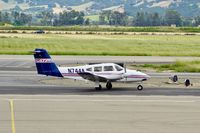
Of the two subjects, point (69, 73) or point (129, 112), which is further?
point (69, 73)

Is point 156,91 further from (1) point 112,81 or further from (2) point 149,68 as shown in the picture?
(2) point 149,68

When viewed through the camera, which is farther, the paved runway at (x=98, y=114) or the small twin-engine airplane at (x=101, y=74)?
the small twin-engine airplane at (x=101, y=74)

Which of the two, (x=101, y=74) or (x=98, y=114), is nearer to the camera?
(x=98, y=114)

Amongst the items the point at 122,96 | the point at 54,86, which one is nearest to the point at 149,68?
the point at 54,86

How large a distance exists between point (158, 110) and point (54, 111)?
5.78 meters

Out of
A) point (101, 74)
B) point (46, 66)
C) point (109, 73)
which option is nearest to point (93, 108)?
point (101, 74)

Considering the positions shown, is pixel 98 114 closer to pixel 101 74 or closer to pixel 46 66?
pixel 101 74

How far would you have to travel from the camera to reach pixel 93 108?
32.2 m

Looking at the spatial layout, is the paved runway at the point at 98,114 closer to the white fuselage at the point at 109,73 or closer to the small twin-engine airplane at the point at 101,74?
the small twin-engine airplane at the point at 101,74

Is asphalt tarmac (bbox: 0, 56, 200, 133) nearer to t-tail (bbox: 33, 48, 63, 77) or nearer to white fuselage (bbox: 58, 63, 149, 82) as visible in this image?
white fuselage (bbox: 58, 63, 149, 82)

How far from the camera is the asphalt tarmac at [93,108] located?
2594 centimetres

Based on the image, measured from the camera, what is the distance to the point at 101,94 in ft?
130

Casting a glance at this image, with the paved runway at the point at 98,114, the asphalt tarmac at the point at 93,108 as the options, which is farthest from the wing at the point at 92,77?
the paved runway at the point at 98,114

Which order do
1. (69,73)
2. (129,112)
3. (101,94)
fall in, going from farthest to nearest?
(69,73), (101,94), (129,112)
